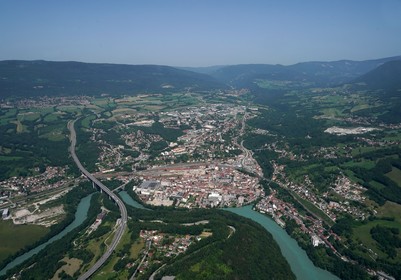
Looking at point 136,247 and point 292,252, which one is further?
point 292,252

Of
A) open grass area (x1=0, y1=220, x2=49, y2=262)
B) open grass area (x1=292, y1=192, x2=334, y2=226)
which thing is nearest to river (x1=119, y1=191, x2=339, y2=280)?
open grass area (x1=292, y1=192, x2=334, y2=226)

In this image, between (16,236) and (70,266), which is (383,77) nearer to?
(16,236)

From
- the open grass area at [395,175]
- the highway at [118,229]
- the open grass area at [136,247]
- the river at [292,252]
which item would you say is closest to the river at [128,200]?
the highway at [118,229]

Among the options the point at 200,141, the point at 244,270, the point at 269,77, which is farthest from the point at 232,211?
the point at 269,77

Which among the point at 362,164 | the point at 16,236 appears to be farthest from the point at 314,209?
the point at 16,236

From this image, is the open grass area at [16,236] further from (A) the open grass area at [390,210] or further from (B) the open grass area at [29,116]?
(B) the open grass area at [29,116]

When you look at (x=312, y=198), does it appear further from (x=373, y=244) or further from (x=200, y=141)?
(x=200, y=141)

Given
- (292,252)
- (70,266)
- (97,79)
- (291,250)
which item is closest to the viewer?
(70,266)
